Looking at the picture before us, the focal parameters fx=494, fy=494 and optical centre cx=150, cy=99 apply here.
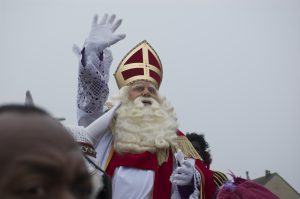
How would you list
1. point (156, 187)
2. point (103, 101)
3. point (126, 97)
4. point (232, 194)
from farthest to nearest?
point (126, 97)
point (103, 101)
point (156, 187)
point (232, 194)

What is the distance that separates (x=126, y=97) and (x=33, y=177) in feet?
14.2

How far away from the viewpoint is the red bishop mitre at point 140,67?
5.27 m

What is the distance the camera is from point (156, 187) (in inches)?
167

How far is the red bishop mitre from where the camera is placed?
527 centimetres

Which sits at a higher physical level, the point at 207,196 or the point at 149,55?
the point at 149,55

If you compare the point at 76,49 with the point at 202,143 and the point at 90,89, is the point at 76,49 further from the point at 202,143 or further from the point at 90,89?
the point at 202,143

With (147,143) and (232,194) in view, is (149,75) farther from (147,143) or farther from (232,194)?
(232,194)

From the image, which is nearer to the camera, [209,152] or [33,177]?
[33,177]

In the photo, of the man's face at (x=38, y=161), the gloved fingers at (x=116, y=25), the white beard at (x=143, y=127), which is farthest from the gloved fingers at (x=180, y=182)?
the man's face at (x=38, y=161)

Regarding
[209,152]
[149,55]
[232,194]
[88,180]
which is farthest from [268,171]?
[88,180]

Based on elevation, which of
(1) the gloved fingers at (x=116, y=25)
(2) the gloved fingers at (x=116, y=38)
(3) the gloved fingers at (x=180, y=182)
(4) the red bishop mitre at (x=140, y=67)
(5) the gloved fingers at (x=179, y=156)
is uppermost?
(1) the gloved fingers at (x=116, y=25)

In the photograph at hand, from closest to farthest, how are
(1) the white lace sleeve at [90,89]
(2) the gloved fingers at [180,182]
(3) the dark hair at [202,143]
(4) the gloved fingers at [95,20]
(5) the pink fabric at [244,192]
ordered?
(5) the pink fabric at [244,192]
(2) the gloved fingers at [180,182]
(1) the white lace sleeve at [90,89]
(4) the gloved fingers at [95,20]
(3) the dark hair at [202,143]

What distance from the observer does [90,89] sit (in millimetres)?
4480

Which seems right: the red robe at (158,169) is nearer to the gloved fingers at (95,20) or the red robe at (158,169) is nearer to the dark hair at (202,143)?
the gloved fingers at (95,20)
